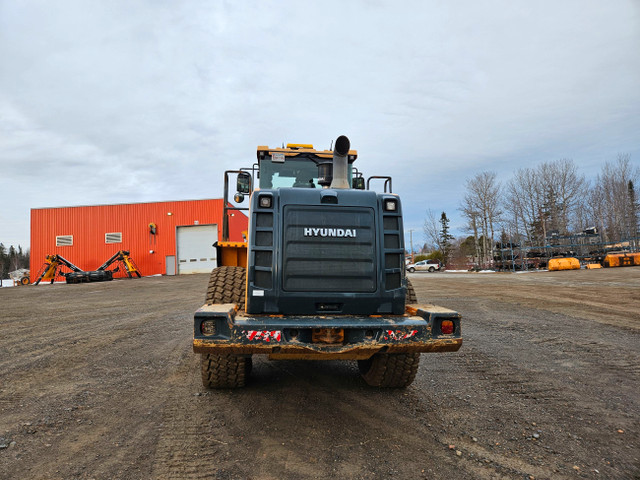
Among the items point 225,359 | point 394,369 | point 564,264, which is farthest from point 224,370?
point 564,264

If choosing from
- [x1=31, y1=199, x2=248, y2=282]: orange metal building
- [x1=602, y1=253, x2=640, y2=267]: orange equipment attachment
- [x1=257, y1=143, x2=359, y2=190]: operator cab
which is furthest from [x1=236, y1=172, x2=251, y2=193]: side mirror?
[x1=602, y1=253, x2=640, y2=267]: orange equipment attachment

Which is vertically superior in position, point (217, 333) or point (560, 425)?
point (217, 333)

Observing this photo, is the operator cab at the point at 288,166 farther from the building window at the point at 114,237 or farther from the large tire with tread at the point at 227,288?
the building window at the point at 114,237

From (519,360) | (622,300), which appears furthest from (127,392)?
(622,300)

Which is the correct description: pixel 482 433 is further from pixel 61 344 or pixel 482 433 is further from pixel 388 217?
pixel 61 344

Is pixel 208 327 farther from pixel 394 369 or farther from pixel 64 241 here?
pixel 64 241

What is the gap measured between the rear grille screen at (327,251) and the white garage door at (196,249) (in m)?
28.8

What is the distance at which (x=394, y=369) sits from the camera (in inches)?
144

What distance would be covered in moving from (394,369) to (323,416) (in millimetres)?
906

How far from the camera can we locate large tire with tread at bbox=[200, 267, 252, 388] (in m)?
3.49

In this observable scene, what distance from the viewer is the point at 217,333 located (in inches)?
110

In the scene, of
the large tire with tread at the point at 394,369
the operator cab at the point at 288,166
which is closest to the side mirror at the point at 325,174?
the operator cab at the point at 288,166

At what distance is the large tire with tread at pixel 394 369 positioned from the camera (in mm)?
3653

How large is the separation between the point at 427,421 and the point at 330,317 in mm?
1177
